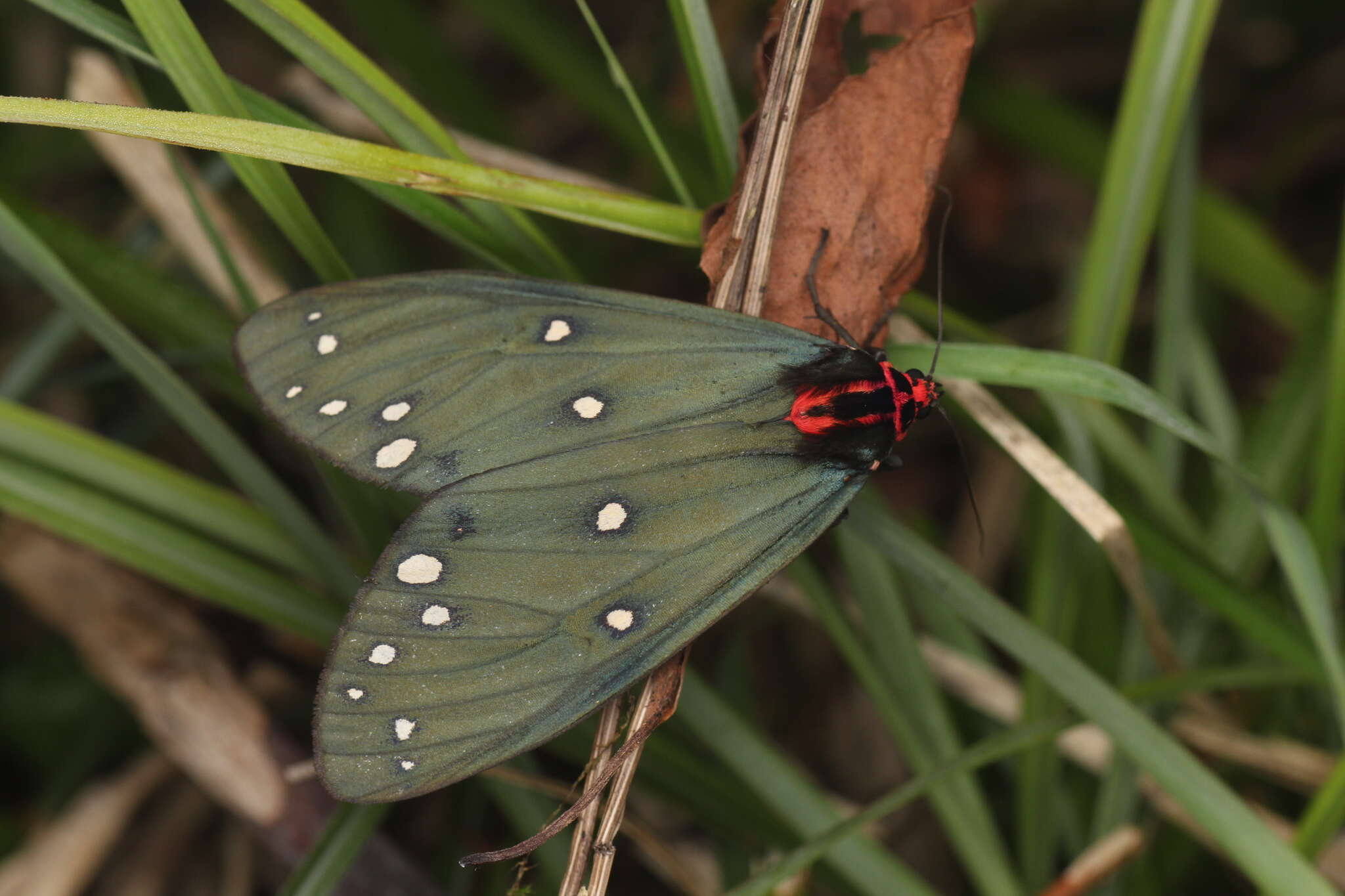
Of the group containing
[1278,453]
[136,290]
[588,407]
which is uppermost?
[136,290]

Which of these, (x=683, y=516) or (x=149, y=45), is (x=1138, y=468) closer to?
(x=683, y=516)

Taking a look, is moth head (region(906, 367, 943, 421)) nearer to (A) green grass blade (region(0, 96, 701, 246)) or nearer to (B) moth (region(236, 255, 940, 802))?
(B) moth (region(236, 255, 940, 802))

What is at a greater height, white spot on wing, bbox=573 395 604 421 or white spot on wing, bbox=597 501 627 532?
white spot on wing, bbox=573 395 604 421

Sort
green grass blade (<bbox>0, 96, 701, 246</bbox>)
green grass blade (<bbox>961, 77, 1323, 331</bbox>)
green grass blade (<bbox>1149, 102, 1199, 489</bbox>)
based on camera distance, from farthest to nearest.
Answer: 1. green grass blade (<bbox>961, 77, 1323, 331</bbox>)
2. green grass blade (<bbox>1149, 102, 1199, 489</bbox>)
3. green grass blade (<bbox>0, 96, 701, 246</bbox>)

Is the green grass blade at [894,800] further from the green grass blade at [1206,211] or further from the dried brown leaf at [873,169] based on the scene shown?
the green grass blade at [1206,211]

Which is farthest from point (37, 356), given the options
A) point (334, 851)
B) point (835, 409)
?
point (835, 409)

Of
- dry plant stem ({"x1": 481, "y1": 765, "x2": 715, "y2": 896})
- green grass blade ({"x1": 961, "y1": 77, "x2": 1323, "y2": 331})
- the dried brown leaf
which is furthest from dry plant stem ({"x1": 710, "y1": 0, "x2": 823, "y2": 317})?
green grass blade ({"x1": 961, "y1": 77, "x2": 1323, "y2": 331})

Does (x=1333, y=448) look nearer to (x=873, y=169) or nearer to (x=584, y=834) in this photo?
(x=873, y=169)

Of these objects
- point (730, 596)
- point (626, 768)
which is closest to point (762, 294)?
point (730, 596)
